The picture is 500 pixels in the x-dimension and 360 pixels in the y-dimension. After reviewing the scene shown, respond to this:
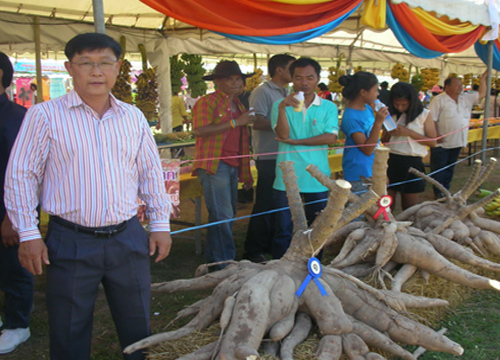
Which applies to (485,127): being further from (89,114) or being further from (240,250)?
(89,114)

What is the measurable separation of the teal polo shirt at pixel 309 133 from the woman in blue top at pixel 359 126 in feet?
0.91

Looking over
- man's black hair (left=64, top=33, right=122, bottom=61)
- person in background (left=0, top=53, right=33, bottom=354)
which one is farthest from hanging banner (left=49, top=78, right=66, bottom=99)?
man's black hair (left=64, top=33, right=122, bottom=61)

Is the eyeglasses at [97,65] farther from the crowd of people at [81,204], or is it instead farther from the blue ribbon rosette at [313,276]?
the blue ribbon rosette at [313,276]

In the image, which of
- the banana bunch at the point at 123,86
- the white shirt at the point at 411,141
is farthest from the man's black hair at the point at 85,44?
the white shirt at the point at 411,141

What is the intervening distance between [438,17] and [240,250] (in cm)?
302

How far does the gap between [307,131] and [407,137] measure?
4.99 feet

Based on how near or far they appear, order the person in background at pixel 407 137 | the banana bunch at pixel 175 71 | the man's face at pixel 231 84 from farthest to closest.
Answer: the banana bunch at pixel 175 71, the person in background at pixel 407 137, the man's face at pixel 231 84

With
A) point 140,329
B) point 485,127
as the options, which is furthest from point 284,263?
point 485,127

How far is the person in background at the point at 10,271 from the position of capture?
104 inches

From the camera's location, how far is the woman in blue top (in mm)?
3777

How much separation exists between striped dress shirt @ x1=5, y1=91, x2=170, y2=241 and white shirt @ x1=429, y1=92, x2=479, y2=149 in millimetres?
5104

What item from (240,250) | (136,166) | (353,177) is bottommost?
(240,250)

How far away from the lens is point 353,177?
3857 mm

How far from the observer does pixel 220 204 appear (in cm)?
368
